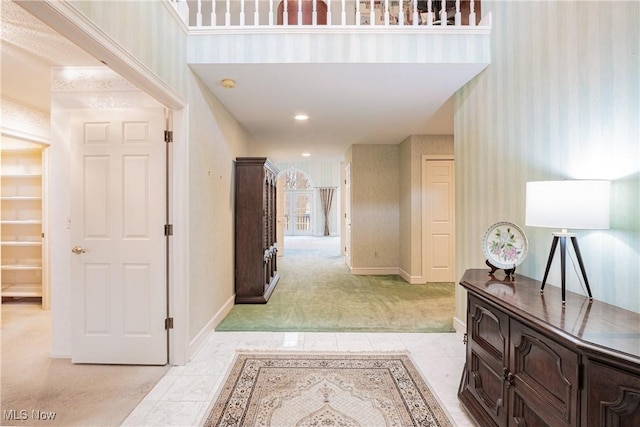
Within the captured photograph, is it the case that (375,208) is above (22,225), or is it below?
above

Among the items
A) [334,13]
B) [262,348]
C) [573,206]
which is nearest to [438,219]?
[334,13]

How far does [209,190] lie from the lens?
307 centimetres

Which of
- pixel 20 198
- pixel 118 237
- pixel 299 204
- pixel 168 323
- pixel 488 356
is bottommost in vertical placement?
pixel 168 323

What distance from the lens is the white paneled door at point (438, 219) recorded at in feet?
16.7

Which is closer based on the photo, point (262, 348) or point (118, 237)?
point (118, 237)

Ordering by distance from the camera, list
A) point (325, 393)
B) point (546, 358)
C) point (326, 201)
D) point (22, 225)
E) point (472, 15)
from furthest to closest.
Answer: point (326, 201) < point (22, 225) < point (472, 15) < point (325, 393) < point (546, 358)

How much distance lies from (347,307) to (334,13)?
3714 millimetres

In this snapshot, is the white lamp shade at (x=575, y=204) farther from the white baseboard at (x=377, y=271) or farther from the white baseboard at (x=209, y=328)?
the white baseboard at (x=377, y=271)

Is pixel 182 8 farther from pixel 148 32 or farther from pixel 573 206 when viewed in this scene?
pixel 573 206

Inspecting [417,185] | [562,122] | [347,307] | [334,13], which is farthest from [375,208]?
[562,122]

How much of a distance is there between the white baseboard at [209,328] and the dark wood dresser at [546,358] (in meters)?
2.07

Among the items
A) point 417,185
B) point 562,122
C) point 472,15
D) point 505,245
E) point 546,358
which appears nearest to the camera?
point 546,358

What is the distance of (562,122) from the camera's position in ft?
5.77

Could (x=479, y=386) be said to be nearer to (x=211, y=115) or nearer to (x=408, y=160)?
(x=211, y=115)
